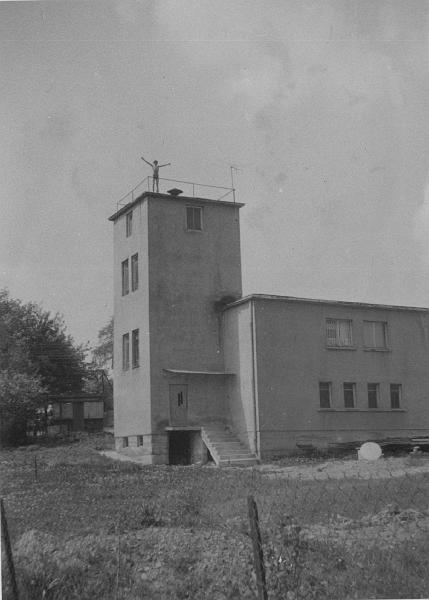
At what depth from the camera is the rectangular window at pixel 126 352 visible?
112ft

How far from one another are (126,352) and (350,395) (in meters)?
10.3

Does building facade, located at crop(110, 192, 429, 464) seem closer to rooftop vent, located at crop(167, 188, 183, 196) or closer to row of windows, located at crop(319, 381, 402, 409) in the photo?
row of windows, located at crop(319, 381, 402, 409)

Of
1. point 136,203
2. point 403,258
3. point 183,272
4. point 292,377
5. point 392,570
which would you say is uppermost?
point 136,203

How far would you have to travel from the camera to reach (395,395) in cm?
3444

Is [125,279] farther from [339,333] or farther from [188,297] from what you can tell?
[339,333]

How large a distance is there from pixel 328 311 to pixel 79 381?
1120 inches

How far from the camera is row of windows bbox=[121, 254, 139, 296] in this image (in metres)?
33.8

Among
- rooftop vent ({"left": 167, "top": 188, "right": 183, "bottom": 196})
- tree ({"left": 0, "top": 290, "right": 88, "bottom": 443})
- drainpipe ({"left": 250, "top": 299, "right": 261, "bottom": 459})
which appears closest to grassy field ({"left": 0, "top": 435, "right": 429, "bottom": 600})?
drainpipe ({"left": 250, "top": 299, "right": 261, "bottom": 459})

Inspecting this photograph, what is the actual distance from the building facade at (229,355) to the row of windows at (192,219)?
46 mm

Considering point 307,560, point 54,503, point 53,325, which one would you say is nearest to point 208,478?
point 54,503

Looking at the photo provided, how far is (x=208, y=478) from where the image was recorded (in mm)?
23312

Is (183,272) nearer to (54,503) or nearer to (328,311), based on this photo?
(328,311)

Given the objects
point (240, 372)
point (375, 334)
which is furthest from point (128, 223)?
point (375, 334)

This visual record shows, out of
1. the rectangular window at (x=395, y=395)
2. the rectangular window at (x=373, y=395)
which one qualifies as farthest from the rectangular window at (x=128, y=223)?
the rectangular window at (x=395, y=395)
